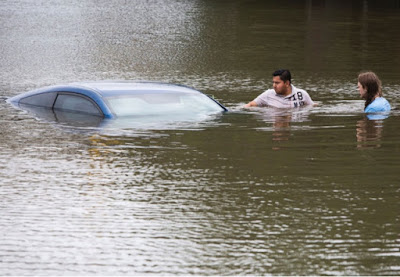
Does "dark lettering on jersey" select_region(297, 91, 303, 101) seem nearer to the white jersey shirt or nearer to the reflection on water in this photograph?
the white jersey shirt

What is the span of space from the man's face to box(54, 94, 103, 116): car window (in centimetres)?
286

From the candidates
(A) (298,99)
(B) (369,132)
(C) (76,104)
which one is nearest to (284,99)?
(A) (298,99)

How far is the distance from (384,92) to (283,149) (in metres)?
6.74

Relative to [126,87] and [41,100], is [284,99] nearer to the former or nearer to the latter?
[126,87]

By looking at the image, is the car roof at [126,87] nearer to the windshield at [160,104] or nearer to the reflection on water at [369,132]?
the windshield at [160,104]

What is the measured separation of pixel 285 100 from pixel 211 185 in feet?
20.4

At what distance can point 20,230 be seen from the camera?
7.37 meters

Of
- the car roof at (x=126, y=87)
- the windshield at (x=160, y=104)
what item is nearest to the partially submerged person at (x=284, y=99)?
the windshield at (x=160, y=104)

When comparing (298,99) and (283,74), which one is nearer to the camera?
(283,74)

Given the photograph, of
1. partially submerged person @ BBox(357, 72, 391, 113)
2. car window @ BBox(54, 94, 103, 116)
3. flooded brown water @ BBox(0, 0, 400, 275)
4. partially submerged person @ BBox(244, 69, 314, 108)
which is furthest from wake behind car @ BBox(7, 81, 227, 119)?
partially submerged person @ BBox(357, 72, 391, 113)

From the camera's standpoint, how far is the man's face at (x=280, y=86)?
14680 millimetres

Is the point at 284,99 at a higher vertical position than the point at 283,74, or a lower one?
lower

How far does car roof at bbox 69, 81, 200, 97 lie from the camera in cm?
1343

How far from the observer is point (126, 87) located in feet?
44.5
